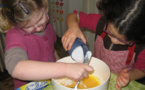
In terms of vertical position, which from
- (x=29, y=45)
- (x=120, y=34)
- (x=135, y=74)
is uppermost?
(x=120, y=34)

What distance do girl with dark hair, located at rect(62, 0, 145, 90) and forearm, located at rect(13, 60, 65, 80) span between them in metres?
0.13

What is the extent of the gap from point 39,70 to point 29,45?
325 millimetres

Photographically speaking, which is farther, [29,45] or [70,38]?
[29,45]

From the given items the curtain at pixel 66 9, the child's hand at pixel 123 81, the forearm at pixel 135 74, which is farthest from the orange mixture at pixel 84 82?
the curtain at pixel 66 9

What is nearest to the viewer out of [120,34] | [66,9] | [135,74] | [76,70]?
[76,70]

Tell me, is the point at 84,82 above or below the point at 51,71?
below

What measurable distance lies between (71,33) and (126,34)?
251 millimetres

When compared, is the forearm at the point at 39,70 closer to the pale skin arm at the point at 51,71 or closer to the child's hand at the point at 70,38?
the pale skin arm at the point at 51,71

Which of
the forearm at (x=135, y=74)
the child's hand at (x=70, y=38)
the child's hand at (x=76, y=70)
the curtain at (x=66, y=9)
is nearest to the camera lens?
the child's hand at (x=76, y=70)

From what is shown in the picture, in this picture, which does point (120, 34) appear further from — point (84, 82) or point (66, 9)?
point (66, 9)

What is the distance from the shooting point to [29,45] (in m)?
0.79

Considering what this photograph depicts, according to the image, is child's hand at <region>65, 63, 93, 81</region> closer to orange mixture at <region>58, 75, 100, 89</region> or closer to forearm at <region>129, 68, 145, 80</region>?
orange mixture at <region>58, 75, 100, 89</region>

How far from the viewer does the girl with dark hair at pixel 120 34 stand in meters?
0.54

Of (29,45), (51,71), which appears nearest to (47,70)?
(51,71)
